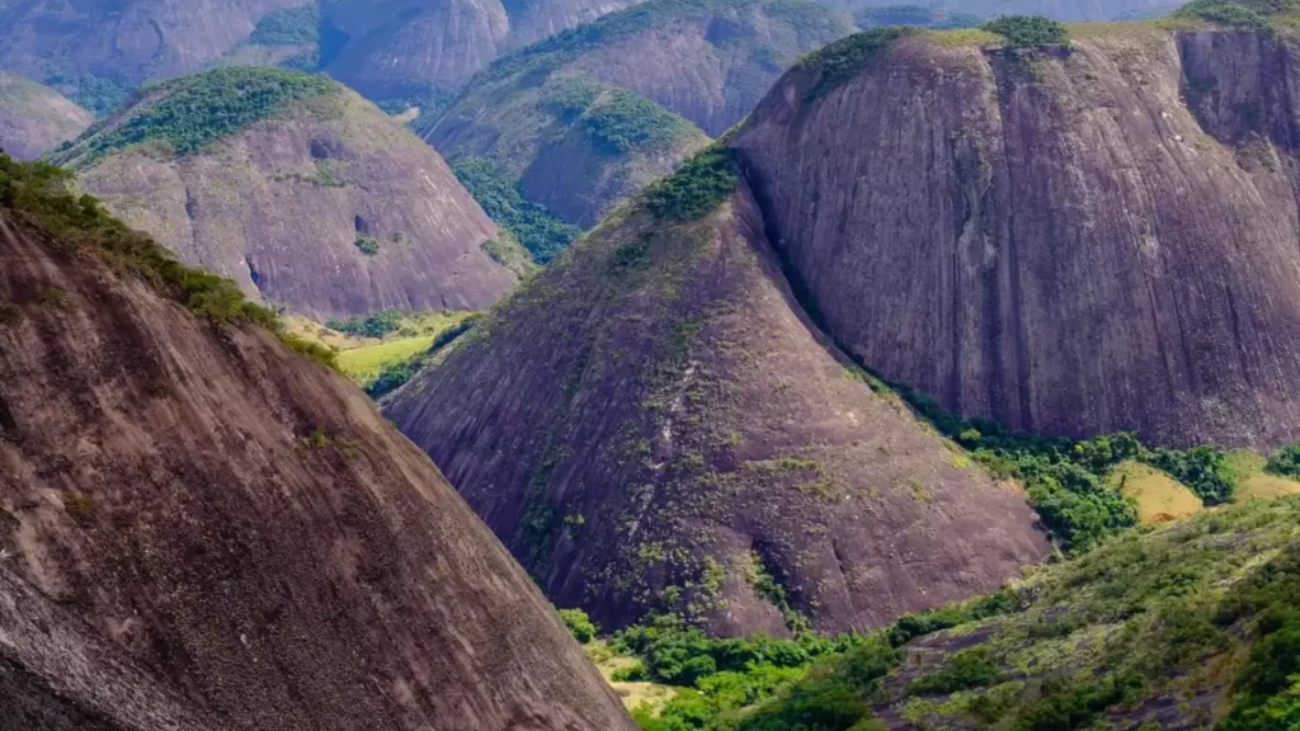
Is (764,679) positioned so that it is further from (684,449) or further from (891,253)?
(891,253)

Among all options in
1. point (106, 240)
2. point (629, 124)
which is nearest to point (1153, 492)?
point (106, 240)

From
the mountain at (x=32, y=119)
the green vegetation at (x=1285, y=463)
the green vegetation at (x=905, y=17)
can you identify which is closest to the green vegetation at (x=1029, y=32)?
the green vegetation at (x=1285, y=463)

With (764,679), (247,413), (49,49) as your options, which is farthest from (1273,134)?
(49,49)

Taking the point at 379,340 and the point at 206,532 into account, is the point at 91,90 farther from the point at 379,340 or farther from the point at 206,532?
the point at 206,532

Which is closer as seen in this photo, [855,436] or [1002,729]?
[1002,729]

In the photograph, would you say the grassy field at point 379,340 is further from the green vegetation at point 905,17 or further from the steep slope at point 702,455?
the green vegetation at point 905,17

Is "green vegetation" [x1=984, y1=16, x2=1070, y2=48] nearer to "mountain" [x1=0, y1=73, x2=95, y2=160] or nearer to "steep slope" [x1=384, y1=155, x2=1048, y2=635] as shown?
"steep slope" [x1=384, y1=155, x2=1048, y2=635]

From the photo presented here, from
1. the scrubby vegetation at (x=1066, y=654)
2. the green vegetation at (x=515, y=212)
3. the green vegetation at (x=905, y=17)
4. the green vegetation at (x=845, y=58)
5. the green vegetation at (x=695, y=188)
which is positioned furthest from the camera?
the green vegetation at (x=905, y=17)
